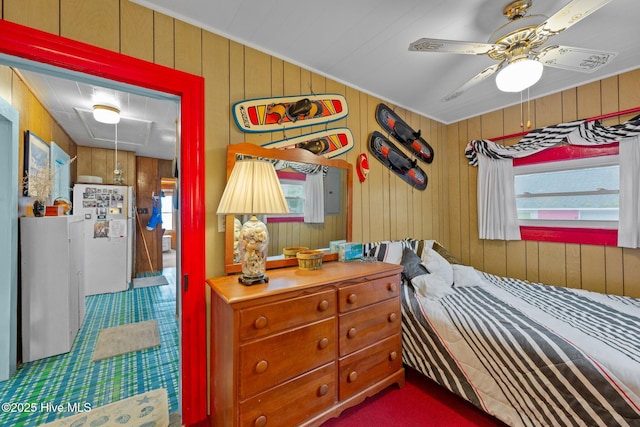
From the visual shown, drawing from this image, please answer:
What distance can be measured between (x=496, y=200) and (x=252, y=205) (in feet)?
9.59

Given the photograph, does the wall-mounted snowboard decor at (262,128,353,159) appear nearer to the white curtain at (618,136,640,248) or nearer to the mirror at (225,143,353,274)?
the mirror at (225,143,353,274)

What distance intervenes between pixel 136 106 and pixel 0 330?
7.48 feet

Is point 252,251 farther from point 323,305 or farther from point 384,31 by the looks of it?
point 384,31

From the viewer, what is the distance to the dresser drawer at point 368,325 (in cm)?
162

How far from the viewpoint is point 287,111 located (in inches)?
80.4

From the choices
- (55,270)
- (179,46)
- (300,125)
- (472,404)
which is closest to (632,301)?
(472,404)

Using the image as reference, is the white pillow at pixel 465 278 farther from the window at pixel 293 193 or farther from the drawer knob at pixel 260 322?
the drawer knob at pixel 260 322

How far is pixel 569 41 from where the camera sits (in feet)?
6.16

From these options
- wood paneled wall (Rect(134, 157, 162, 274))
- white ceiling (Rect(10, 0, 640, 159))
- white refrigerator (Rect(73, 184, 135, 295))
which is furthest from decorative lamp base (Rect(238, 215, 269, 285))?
wood paneled wall (Rect(134, 157, 162, 274))

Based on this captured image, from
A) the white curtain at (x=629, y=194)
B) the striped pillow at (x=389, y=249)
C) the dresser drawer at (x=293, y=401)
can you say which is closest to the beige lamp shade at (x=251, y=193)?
the dresser drawer at (x=293, y=401)

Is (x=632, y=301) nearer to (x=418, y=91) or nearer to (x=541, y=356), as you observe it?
(x=541, y=356)

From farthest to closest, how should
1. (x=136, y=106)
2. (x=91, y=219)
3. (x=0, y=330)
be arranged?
(x=91, y=219) < (x=136, y=106) < (x=0, y=330)

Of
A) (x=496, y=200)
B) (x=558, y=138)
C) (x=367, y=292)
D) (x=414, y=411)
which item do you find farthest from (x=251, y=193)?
(x=558, y=138)

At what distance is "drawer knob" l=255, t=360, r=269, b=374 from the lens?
128 centimetres
